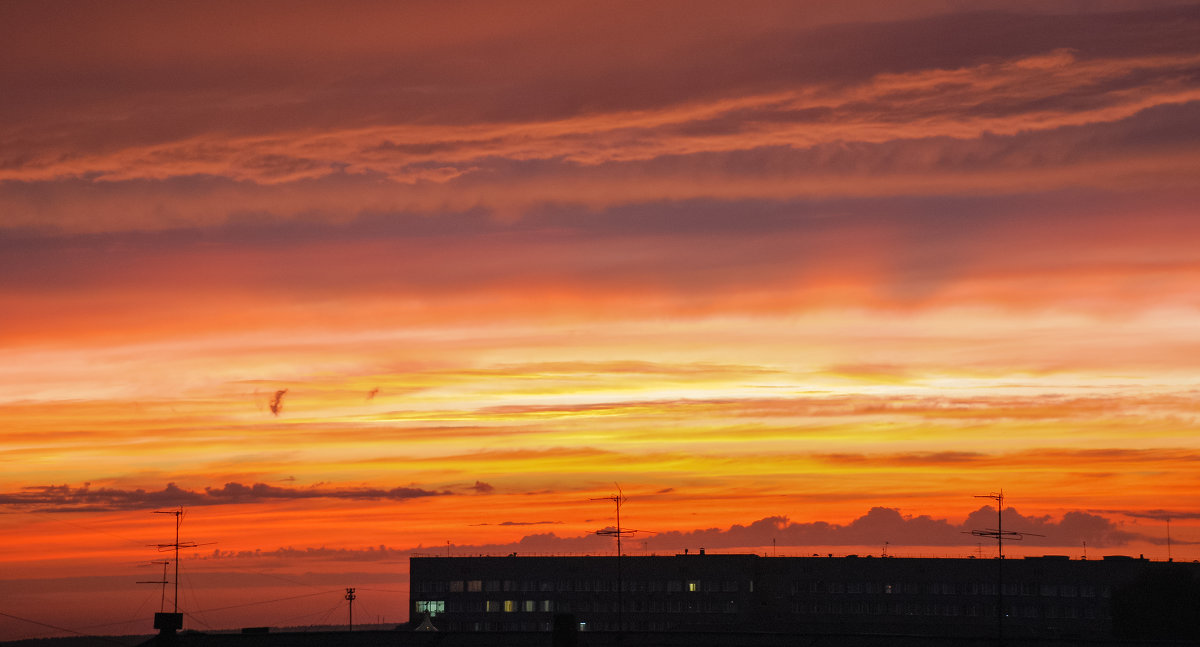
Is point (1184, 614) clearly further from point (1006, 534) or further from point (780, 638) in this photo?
point (780, 638)

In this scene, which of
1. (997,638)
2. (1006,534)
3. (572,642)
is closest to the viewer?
(572,642)

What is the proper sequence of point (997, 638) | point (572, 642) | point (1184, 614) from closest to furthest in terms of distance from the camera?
point (572, 642) → point (997, 638) → point (1184, 614)

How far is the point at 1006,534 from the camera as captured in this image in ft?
520

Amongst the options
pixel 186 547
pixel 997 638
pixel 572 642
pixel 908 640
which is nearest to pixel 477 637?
pixel 572 642

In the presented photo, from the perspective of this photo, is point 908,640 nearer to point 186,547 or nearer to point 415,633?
point 415,633

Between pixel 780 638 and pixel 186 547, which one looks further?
pixel 186 547

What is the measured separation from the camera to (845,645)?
81438 mm

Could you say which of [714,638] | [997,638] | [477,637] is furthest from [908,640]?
[477,637]

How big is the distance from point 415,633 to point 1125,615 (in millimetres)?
90654

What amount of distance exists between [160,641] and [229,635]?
21.8 ft

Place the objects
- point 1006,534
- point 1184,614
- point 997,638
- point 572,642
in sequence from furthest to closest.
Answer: point 1006,534 → point 1184,614 → point 997,638 → point 572,642

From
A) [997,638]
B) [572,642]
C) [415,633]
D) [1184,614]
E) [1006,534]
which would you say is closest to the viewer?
[572,642]

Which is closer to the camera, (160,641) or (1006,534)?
(160,641)

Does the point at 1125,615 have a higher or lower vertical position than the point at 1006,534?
lower
